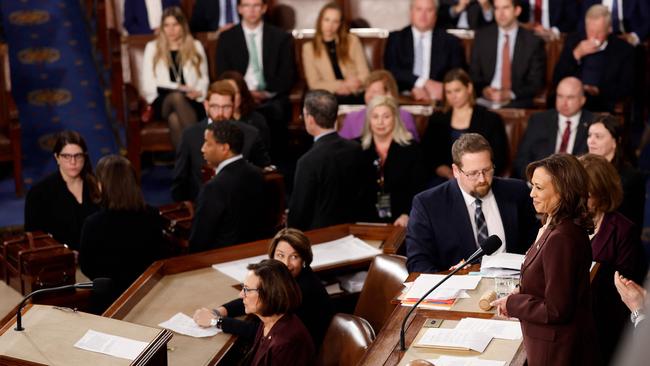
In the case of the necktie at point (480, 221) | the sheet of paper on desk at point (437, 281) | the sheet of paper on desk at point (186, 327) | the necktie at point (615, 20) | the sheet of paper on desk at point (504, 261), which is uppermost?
the necktie at point (615, 20)

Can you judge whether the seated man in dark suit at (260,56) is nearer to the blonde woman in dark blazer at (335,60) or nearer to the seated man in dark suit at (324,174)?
the blonde woman in dark blazer at (335,60)

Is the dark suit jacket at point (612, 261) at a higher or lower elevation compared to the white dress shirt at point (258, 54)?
lower

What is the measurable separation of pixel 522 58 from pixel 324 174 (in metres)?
2.74

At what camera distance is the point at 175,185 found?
5.92 m

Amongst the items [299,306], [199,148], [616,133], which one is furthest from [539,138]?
[299,306]

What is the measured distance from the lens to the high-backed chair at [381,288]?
420cm

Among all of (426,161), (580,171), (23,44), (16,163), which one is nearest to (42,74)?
(23,44)

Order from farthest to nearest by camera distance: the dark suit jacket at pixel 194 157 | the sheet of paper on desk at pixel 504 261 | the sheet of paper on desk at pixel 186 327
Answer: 1. the dark suit jacket at pixel 194 157
2. the sheet of paper on desk at pixel 186 327
3. the sheet of paper on desk at pixel 504 261

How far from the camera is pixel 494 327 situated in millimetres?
3404

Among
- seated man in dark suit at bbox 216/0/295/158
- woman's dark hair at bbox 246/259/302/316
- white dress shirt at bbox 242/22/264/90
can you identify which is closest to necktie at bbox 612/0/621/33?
seated man in dark suit at bbox 216/0/295/158

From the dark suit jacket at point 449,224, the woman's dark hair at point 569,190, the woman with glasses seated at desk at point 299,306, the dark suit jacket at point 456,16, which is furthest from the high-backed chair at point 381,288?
the dark suit jacket at point 456,16

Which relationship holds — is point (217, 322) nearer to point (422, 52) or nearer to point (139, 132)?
point (139, 132)

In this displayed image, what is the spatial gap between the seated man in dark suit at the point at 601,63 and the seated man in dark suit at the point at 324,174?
254 centimetres

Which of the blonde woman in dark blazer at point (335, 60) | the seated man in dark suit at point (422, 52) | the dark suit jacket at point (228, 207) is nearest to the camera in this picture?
the dark suit jacket at point (228, 207)
